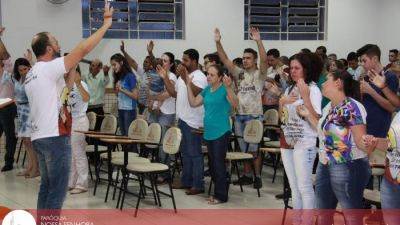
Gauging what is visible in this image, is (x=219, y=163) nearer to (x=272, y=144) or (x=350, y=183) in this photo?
(x=272, y=144)

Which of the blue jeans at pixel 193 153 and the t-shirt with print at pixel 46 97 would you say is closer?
the t-shirt with print at pixel 46 97

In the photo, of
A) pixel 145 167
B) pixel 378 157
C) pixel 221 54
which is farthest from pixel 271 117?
pixel 378 157

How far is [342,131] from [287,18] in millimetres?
7532

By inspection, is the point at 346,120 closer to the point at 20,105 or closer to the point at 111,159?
the point at 111,159

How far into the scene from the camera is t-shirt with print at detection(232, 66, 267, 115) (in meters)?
6.21

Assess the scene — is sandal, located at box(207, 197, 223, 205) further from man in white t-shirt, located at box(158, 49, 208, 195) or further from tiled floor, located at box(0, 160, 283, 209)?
man in white t-shirt, located at box(158, 49, 208, 195)

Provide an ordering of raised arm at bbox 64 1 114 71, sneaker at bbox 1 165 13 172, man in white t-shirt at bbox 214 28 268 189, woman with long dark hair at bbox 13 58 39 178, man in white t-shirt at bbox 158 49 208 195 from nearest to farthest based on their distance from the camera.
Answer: raised arm at bbox 64 1 114 71 < man in white t-shirt at bbox 158 49 208 195 < man in white t-shirt at bbox 214 28 268 189 < woman with long dark hair at bbox 13 58 39 178 < sneaker at bbox 1 165 13 172

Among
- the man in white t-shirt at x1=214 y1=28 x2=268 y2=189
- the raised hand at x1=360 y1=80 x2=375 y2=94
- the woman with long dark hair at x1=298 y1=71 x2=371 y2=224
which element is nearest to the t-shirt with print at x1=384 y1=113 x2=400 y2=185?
the woman with long dark hair at x1=298 y1=71 x2=371 y2=224

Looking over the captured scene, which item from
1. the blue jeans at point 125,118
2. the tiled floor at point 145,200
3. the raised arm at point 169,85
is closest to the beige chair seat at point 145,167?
the tiled floor at point 145,200

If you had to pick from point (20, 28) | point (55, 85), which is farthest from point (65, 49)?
point (55, 85)

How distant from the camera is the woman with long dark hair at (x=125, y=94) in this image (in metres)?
6.92

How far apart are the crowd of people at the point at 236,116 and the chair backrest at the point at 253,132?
0.24 metres

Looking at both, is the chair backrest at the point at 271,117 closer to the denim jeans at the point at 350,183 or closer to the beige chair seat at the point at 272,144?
the beige chair seat at the point at 272,144

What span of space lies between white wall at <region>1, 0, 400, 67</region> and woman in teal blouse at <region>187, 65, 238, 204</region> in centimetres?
437
